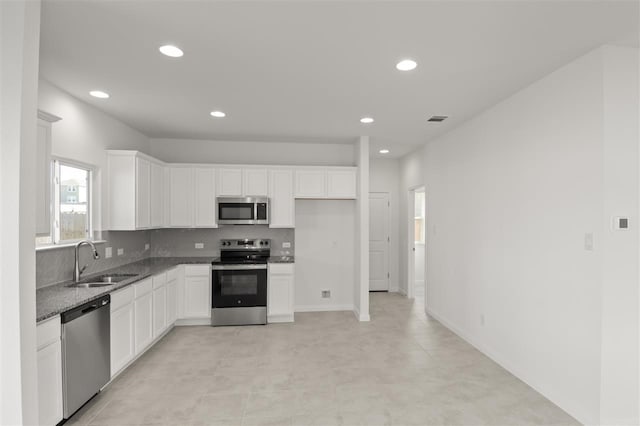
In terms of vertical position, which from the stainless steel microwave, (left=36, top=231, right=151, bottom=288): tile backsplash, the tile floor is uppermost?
the stainless steel microwave

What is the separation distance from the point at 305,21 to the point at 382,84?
1.18 meters

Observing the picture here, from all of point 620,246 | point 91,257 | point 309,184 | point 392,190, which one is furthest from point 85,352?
point 392,190

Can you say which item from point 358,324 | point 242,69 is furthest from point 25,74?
point 358,324

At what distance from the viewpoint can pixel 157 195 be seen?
188 inches

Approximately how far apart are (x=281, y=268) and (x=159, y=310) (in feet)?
5.34

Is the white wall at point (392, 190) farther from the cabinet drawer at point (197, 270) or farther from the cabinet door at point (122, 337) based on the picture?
the cabinet door at point (122, 337)

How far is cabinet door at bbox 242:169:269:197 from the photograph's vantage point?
16.8ft

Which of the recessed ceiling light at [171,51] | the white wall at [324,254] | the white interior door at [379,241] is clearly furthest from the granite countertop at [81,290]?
the white interior door at [379,241]

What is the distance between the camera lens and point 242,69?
282 cm

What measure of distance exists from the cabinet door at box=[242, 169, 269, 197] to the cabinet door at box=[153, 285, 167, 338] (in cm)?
172

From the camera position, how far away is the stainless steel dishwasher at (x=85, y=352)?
2418 mm

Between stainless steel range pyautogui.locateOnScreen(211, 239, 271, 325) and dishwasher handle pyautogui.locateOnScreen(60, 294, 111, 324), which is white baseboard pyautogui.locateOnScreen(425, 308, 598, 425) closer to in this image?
stainless steel range pyautogui.locateOnScreen(211, 239, 271, 325)

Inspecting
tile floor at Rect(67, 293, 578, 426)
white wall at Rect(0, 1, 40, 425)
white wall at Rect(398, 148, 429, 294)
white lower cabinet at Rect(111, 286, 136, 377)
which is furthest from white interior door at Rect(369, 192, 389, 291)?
white wall at Rect(0, 1, 40, 425)

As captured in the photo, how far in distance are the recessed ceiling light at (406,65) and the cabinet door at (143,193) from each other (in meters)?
3.24
